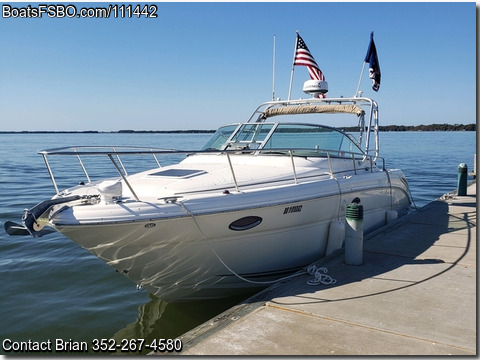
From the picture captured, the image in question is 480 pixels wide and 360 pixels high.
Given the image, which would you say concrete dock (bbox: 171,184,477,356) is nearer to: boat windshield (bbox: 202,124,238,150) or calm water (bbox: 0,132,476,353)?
calm water (bbox: 0,132,476,353)

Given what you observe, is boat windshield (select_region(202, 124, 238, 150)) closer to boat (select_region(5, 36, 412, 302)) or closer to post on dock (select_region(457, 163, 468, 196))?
boat (select_region(5, 36, 412, 302))

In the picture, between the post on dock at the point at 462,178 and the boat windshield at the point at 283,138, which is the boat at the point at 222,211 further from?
the post on dock at the point at 462,178

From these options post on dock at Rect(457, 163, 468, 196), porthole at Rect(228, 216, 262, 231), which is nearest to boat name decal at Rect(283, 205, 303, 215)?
porthole at Rect(228, 216, 262, 231)

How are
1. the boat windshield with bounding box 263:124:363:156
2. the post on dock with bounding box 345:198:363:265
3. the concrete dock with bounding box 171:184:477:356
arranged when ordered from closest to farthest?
the concrete dock with bounding box 171:184:477:356 → the post on dock with bounding box 345:198:363:265 → the boat windshield with bounding box 263:124:363:156

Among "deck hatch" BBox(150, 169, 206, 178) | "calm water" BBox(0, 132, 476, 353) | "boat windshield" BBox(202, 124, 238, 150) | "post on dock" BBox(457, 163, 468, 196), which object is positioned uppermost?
"boat windshield" BBox(202, 124, 238, 150)

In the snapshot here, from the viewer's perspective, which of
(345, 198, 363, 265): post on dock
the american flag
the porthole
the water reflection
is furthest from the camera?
the american flag

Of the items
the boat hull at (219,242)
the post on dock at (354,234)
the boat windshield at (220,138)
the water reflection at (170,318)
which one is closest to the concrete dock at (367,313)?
the post on dock at (354,234)

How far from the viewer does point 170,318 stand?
17.7 feet

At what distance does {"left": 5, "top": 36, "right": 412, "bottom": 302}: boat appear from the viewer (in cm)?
420

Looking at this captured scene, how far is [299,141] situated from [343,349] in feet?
12.2

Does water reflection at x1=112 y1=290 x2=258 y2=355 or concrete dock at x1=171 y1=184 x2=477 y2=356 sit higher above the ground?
concrete dock at x1=171 y1=184 x2=477 y2=356

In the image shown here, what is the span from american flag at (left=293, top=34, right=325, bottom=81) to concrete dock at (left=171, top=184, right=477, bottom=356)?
382 cm

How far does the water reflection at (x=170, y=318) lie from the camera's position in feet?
16.6

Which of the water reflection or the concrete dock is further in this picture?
the water reflection
